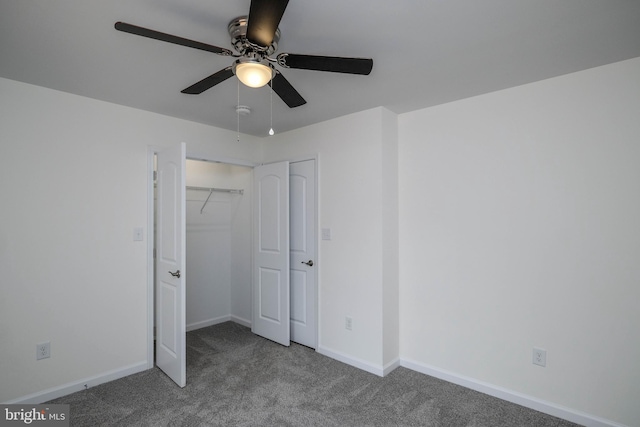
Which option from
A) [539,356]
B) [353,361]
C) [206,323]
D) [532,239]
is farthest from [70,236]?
[539,356]

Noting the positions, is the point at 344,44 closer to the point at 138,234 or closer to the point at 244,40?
the point at 244,40

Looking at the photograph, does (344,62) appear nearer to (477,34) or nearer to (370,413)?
(477,34)

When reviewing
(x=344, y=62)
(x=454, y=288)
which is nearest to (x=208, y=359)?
(x=454, y=288)

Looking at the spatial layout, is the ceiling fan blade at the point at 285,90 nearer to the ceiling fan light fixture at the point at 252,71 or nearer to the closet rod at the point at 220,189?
the ceiling fan light fixture at the point at 252,71

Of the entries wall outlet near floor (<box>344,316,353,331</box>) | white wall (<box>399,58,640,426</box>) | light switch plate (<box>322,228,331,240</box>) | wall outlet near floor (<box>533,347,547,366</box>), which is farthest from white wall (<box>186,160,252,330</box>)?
wall outlet near floor (<box>533,347,547,366</box>)

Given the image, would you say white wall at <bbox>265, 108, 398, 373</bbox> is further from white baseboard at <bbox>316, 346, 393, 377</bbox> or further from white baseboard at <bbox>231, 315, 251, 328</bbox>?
white baseboard at <bbox>231, 315, 251, 328</bbox>

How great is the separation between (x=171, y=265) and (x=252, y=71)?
6.58ft

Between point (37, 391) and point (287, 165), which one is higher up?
point (287, 165)

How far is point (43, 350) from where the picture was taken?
2.55 meters

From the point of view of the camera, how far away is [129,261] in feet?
9.89

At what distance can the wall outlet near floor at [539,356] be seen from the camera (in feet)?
7.89

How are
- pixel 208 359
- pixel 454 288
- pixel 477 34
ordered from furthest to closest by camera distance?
pixel 208 359, pixel 454 288, pixel 477 34

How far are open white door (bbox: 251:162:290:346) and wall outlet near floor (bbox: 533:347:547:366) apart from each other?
2251mm

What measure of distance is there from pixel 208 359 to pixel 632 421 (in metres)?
3.29
